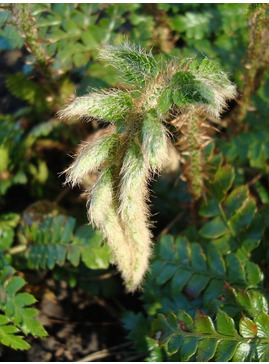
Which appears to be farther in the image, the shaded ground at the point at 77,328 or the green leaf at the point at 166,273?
the shaded ground at the point at 77,328

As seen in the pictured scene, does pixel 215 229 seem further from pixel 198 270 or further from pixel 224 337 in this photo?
pixel 224 337

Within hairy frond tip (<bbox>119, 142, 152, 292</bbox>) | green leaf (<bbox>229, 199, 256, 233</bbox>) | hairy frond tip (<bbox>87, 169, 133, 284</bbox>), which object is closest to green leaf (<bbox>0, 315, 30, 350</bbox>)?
hairy frond tip (<bbox>87, 169, 133, 284</bbox>)

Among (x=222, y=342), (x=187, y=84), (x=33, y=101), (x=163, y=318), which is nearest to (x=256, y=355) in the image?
(x=222, y=342)

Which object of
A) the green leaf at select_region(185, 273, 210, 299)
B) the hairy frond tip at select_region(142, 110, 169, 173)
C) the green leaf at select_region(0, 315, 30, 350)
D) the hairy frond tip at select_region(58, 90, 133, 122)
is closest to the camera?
the hairy frond tip at select_region(142, 110, 169, 173)

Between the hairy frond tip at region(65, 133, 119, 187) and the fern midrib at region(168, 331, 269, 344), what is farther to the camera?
the fern midrib at region(168, 331, 269, 344)

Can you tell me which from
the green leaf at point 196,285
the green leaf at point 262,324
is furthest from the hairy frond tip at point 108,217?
the green leaf at point 262,324

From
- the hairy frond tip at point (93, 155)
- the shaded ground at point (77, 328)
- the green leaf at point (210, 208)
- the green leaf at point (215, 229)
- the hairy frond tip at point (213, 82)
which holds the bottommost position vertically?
the shaded ground at point (77, 328)

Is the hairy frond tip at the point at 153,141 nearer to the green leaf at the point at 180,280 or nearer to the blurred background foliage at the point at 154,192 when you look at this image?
the blurred background foliage at the point at 154,192

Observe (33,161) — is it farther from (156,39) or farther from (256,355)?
(256,355)

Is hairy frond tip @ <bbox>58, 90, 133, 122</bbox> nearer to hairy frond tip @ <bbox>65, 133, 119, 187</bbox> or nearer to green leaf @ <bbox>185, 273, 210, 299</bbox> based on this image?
hairy frond tip @ <bbox>65, 133, 119, 187</bbox>
